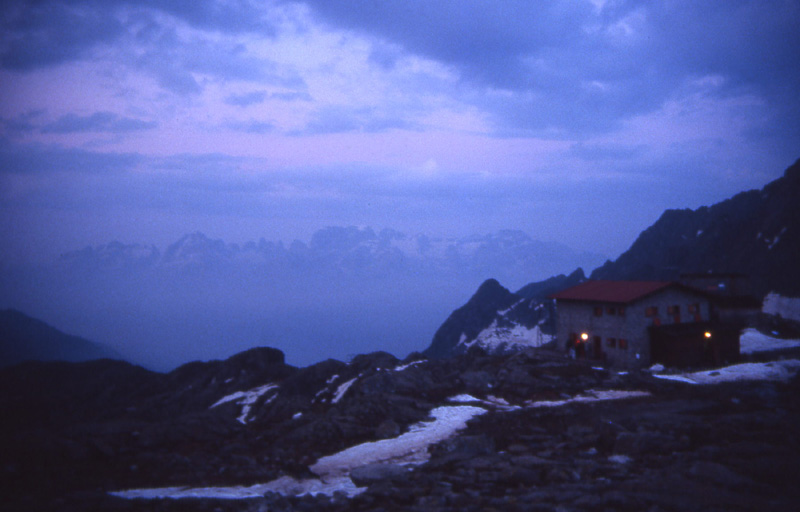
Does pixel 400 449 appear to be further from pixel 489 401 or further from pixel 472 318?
pixel 472 318

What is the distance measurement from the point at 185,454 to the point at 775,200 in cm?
15297

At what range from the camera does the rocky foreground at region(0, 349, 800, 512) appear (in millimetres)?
12008

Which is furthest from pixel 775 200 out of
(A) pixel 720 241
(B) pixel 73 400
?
(B) pixel 73 400

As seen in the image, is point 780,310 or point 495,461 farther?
point 780,310

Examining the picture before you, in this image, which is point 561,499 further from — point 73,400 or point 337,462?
point 73,400

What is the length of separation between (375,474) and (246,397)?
4094cm

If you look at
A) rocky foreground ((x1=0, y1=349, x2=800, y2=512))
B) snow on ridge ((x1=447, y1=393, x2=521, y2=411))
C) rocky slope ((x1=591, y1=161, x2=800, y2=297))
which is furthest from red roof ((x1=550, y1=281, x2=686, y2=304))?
rocky slope ((x1=591, y1=161, x2=800, y2=297))

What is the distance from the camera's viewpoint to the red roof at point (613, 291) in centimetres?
4241

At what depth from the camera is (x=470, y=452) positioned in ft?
53.3

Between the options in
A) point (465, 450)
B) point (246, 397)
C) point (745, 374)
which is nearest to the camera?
point (465, 450)

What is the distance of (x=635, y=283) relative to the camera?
151 ft

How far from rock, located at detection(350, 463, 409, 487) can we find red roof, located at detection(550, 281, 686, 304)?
108 feet

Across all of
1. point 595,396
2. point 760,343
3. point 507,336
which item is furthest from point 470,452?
point 507,336

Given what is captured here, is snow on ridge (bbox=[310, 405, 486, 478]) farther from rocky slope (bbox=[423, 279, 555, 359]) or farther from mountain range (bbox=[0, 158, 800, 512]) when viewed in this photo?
rocky slope (bbox=[423, 279, 555, 359])
